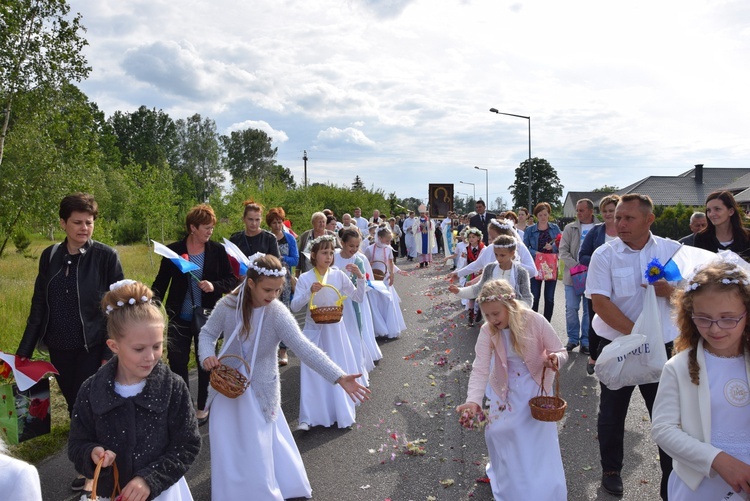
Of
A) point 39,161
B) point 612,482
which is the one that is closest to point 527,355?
point 612,482

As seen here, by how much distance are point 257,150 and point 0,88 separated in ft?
Result: 196

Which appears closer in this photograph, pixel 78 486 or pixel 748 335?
pixel 748 335

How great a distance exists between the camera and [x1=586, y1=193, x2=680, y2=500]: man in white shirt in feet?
13.9

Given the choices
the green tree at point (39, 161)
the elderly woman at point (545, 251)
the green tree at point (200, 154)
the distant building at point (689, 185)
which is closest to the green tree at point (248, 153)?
the green tree at point (200, 154)

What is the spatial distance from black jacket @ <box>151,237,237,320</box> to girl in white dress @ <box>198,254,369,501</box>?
1625 millimetres

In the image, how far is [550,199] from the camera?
3883 inches

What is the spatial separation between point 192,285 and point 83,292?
4.72 feet

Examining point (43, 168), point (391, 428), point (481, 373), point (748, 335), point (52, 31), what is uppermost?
point (52, 31)

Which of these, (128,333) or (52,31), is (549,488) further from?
(52,31)

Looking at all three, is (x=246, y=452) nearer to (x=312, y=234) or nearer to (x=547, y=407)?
(x=547, y=407)

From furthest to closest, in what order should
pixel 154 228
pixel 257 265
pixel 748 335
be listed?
pixel 154 228, pixel 257 265, pixel 748 335

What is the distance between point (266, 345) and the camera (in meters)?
4.31

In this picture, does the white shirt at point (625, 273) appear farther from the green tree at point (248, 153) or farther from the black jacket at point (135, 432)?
the green tree at point (248, 153)

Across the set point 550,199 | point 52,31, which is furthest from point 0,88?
point 550,199
